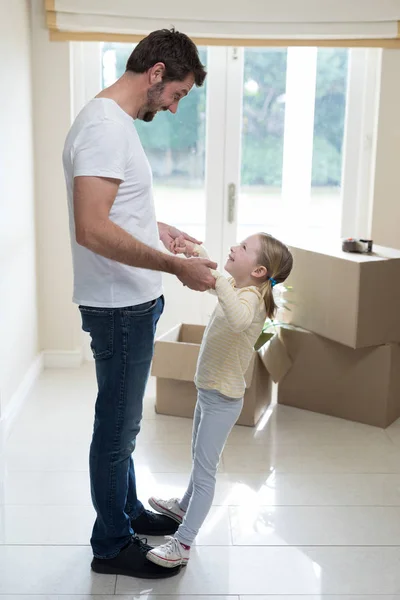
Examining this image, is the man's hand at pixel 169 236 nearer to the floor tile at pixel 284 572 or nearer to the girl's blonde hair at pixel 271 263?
the girl's blonde hair at pixel 271 263

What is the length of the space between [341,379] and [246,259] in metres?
1.37

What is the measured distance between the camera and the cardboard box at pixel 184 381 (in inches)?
125

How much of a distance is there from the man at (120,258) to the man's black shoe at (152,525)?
19cm

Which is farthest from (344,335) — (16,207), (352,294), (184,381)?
(16,207)

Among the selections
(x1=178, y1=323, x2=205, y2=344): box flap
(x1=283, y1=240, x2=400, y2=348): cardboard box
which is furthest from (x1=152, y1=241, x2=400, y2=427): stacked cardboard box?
(x1=178, y1=323, x2=205, y2=344): box flap

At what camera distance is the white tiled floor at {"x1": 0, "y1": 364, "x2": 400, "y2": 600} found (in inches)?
81.4

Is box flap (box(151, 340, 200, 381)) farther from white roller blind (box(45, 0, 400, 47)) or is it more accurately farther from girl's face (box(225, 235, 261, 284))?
white roller blind (box(45, 0, 400, 47))

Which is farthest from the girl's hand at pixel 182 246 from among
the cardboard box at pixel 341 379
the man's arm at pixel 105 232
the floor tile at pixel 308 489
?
the cardboard box at pixel 341 379

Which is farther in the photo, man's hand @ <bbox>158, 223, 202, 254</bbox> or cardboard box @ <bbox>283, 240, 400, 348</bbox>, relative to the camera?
cardboard box @ <bbox>283, 240, 400, 348</bbox>

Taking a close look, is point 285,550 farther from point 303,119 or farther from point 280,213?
point 303,119

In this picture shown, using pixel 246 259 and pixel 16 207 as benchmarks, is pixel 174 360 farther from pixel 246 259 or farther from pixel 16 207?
pixel 246 259

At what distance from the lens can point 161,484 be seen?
266 cm

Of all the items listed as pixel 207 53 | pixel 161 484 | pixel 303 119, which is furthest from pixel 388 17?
pixel 161 484

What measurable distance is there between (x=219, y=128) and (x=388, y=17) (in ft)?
3.31
